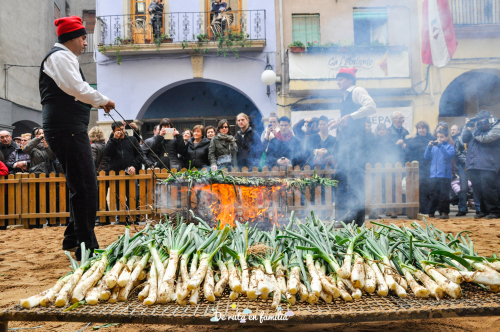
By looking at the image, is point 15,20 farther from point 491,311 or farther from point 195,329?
point 491,311

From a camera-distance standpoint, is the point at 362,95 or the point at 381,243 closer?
the point at 381,243

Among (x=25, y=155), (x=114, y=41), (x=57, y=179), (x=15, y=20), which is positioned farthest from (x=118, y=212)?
(x=15, y=20)

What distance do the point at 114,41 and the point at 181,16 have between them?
102 inches

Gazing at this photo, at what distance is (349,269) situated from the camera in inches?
73.7

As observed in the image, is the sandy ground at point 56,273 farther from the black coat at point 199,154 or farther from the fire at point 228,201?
the black coat at point 199,154

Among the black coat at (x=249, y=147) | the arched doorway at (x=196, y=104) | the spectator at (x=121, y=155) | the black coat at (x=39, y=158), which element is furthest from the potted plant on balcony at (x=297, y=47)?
the black coat at (x=39, y=158)

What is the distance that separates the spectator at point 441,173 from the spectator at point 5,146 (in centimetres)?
896

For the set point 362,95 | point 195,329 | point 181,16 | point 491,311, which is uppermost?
point 181,16

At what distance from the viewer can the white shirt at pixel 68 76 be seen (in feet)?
10.0

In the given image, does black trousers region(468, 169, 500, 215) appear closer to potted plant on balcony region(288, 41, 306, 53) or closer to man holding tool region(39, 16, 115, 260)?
man holding tool region(39, 16, 115, 260)

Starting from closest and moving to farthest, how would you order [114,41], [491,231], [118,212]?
[491,231]
[118,212]
[114,41]

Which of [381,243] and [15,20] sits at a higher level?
[15,20]

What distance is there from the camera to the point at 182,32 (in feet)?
42.3

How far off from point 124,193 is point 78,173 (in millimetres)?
3910
